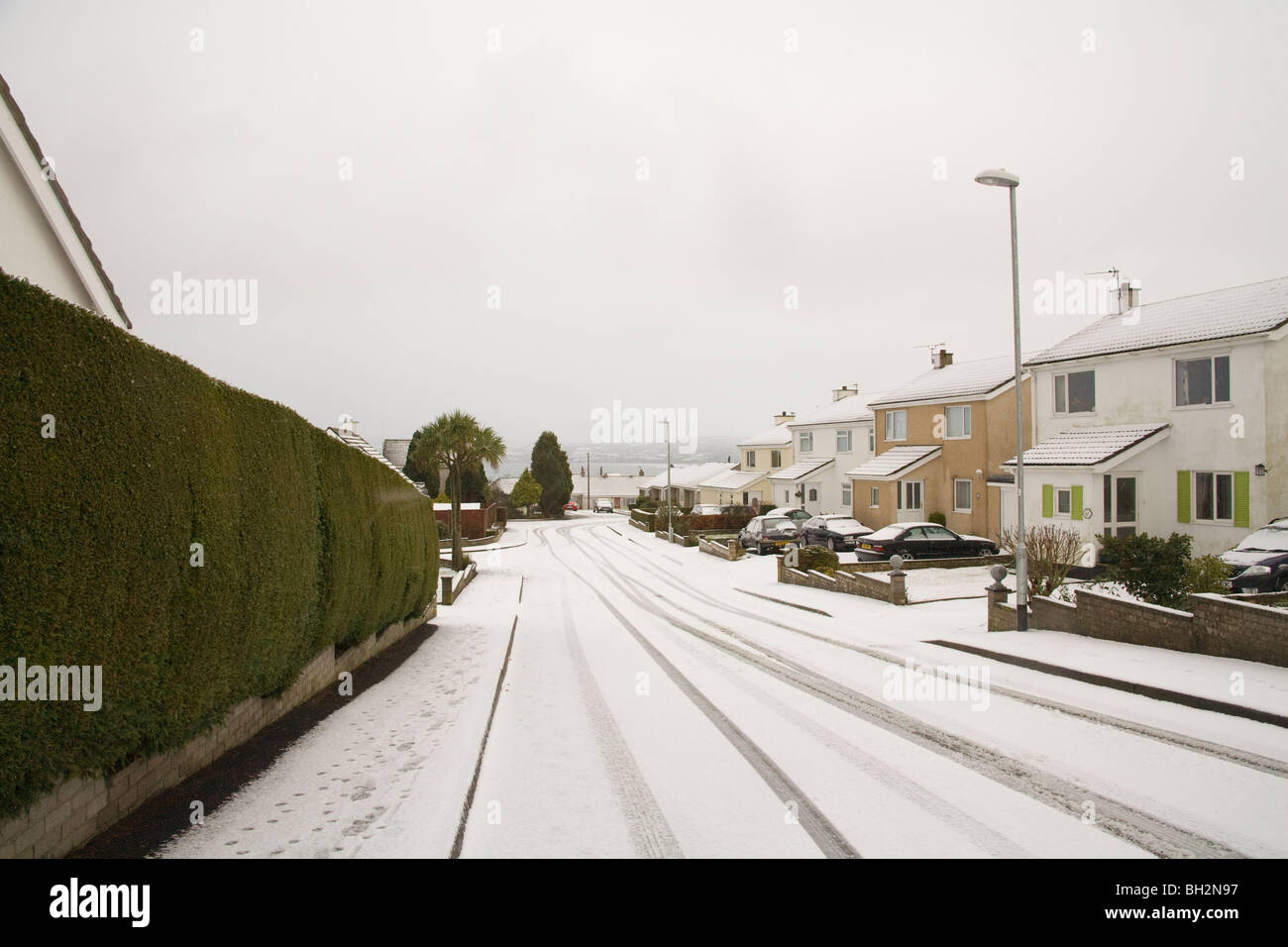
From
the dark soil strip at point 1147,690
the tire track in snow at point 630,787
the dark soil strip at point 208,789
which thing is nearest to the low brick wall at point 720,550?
the dark soil strip at point 1147,690

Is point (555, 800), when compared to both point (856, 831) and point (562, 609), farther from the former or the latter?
point (562, 609)

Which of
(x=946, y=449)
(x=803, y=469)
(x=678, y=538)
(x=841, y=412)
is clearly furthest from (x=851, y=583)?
(x=841, y=412)

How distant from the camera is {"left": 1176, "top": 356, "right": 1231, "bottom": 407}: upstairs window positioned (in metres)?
21.3

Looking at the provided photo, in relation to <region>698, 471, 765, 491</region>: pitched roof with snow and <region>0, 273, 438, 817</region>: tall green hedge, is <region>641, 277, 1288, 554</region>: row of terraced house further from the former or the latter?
<region>698, 471, 765, 491</region>: pitched roof with snow

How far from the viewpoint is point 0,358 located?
3807 millimetres

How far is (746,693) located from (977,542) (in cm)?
2026

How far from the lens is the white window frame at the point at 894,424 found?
121 feet

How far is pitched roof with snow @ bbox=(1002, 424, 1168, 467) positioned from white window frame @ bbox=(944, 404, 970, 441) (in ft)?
22.2

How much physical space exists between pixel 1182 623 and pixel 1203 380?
582 inches

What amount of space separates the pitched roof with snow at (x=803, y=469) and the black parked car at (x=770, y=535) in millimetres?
11750

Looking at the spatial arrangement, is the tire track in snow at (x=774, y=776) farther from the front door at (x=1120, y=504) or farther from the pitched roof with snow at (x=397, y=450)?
the pitched roof with snow at (x=397, y=450)

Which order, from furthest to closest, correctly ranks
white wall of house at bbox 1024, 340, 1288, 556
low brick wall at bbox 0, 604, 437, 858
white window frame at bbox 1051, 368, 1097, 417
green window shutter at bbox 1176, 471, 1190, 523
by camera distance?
white window frame at bbox 1051, 368, 1097, 417 → green window shutter at bbox 1176, 471, 1190, 523 → white wall of house at bbox 1024, 340, 1288, 556 → low brick wall at bbox 0, 604, 437, 858

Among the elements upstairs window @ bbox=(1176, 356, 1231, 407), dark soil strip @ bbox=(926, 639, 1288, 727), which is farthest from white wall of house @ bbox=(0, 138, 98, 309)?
upstairs window @ bbox=(1176, 356, 1231, 407)
